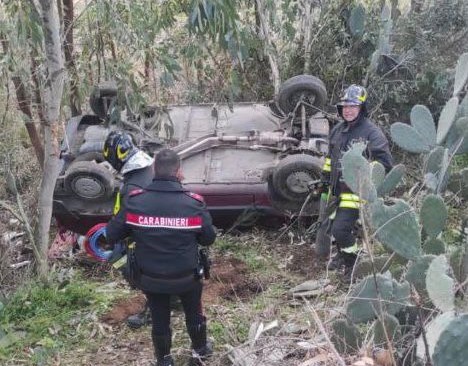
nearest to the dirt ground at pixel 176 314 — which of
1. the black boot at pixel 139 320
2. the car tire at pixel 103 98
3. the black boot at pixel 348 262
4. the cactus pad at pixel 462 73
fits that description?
the black boot at pixel 139 320

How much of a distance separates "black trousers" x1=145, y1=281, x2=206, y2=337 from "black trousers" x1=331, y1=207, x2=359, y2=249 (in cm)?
157

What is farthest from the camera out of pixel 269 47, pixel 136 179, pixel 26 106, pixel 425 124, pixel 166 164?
pixel 269 47

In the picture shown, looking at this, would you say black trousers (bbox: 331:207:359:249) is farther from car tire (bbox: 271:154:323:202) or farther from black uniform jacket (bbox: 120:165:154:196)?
black uniform jacket (bbox: 120:165:154:196)

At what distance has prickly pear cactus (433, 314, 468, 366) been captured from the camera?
227cm

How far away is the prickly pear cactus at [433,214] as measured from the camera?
10.9 feet

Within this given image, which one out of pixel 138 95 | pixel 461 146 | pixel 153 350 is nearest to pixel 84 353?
pixel 153 350

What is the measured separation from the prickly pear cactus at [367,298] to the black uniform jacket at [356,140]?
197cm

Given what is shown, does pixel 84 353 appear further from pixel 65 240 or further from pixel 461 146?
pixel 461 146

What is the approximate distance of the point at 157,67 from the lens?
6312 millimetres

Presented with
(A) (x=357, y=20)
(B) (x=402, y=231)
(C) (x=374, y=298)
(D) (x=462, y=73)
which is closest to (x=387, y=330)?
(C) (x=374, y=298)

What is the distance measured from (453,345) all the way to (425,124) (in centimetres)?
274

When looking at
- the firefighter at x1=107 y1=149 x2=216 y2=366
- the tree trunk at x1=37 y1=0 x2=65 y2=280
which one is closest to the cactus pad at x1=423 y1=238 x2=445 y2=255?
the firefighter at x1=107 y1=149 x2=216 y2=366

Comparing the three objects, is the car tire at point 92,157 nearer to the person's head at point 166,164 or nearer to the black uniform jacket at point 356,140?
the black uniform jacket at point 356,140

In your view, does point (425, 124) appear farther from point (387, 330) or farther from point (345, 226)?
point (387, 330)
